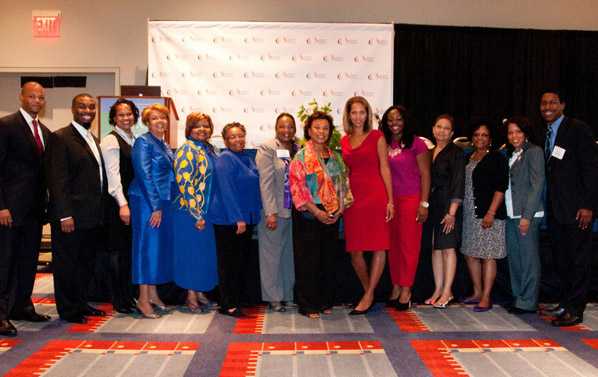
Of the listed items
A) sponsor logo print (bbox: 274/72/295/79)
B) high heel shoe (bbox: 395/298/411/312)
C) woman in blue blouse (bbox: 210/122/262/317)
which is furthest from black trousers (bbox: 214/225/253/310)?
sponsor logo print (bbox: 274/72/295/79)

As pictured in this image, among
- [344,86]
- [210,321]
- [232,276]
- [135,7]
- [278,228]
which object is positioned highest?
[135,7]

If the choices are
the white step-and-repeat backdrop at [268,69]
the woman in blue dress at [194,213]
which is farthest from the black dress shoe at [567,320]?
the white step-and-repeat backdrop at [268,69]

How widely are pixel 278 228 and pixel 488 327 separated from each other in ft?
5.04

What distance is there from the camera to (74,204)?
3471 millimetres

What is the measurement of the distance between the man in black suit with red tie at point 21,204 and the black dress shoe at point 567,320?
3342 mm

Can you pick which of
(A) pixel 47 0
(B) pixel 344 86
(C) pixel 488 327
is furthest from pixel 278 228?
(A) pixel 47 0

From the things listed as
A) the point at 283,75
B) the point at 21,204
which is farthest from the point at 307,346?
the point at 283,75

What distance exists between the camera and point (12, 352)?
287 centimetres

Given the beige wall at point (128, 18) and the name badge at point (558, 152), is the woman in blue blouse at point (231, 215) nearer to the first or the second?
the name badge at point (558, 152)

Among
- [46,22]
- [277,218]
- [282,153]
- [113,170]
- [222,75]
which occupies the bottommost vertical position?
[277,218]

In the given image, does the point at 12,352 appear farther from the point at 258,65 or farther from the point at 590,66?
the point at 590,66

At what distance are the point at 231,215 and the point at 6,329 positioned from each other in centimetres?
150

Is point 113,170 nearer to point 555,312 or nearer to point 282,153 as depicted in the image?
point 282,153

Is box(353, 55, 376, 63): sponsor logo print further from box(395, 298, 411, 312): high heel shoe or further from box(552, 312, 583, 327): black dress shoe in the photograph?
box(552, 312, 583, 327): black dress shoe
